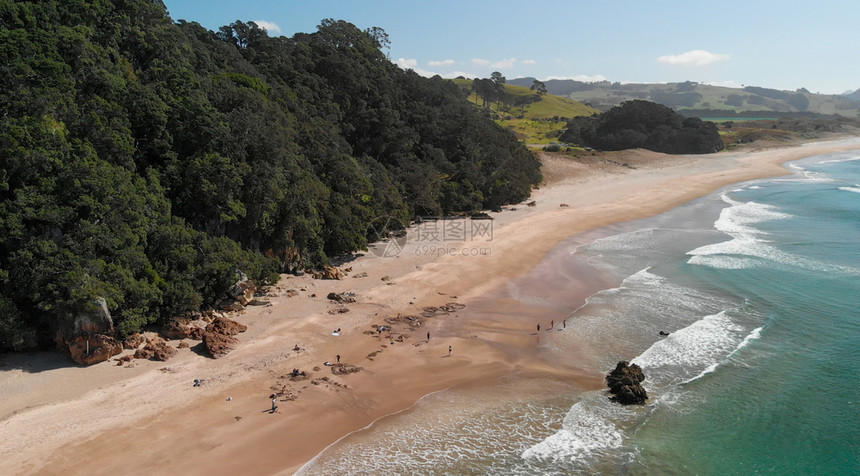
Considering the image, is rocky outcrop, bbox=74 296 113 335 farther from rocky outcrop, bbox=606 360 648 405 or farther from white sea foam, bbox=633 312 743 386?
white sea foam, bbox=633 312 743 386

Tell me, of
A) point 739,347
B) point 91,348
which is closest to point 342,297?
point 91,348

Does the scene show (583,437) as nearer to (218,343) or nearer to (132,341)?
(218,343)

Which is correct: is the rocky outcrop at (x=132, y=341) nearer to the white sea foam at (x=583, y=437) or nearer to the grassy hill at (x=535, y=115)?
the white sea foam at (x=583, y=437)

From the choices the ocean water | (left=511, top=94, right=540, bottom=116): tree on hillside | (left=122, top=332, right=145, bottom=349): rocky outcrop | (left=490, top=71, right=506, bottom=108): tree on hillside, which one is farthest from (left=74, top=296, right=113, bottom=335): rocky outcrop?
(left=511, top=94, right=540, bottom=116): tree on hillside

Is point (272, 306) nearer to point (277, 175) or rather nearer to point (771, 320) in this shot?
point (277, 175)

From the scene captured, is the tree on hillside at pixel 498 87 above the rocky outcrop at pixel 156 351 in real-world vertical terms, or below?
above

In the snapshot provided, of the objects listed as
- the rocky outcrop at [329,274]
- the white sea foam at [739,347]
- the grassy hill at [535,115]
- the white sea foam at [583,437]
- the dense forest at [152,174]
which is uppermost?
the grassy hill at [535,115]

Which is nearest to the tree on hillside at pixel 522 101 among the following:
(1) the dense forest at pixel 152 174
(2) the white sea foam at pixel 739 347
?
(1) the dense forest at pixel 152 174
